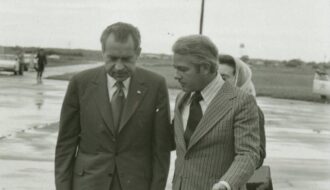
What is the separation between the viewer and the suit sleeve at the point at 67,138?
3.82 m

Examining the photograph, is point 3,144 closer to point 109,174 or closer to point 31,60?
point 109,174

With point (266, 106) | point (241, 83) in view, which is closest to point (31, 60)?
point (266, 106)

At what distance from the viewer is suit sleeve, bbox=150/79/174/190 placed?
3771 millimetres

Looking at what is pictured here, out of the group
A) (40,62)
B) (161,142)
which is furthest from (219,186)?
(40,62)

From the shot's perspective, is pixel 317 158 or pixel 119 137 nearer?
pixel 119 137

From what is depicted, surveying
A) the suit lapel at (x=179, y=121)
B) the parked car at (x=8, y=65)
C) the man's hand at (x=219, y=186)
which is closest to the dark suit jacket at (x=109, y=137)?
the suit lapel at (x=179, y=121)

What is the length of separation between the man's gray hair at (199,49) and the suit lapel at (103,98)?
64 cm

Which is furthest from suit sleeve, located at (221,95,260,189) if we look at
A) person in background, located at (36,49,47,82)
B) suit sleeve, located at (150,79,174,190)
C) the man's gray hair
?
person in background, located at (36,49,47,82)

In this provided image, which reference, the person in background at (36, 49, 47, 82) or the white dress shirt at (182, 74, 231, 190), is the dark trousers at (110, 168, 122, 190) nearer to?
the white dress shirt at (182, 74, 231, 190)

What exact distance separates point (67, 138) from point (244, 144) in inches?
45.4

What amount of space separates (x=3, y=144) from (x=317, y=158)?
5.59 meters

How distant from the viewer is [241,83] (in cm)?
430

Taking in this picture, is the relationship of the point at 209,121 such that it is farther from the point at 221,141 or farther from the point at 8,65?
the point at 8,65

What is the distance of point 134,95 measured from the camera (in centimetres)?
380
